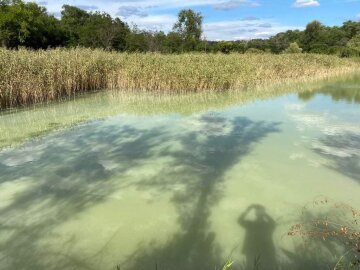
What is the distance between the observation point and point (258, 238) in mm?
3660

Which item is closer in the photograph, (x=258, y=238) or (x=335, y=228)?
(x=258, y=238)

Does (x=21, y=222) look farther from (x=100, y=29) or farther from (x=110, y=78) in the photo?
(x=100, y=29)

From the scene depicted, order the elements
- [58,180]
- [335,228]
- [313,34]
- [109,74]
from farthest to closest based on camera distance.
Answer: [313,34] < [109,74] < [58,180] < [335,228]

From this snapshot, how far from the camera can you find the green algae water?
11.3 ft

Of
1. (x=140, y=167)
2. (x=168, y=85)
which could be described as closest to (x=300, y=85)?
(x=168, y=85)

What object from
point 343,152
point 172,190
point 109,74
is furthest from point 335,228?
point 109,74

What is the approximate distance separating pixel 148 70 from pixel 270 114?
5.68 meters

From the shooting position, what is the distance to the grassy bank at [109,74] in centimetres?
1041

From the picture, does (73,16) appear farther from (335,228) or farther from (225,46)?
(335,228)

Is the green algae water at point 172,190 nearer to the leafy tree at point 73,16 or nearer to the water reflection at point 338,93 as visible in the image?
the water reflection at point 338,93

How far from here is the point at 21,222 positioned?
3.97 metres

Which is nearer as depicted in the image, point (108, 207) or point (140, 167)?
point (108, 207)

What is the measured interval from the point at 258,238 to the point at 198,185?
4.88 feet

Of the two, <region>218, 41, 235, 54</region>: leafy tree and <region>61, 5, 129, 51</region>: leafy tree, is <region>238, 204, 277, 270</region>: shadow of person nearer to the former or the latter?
<region>61, 5, 129, 51</region>: leafy tree
